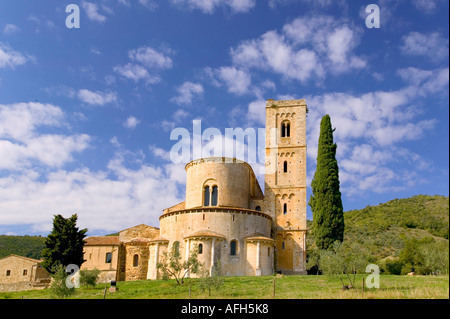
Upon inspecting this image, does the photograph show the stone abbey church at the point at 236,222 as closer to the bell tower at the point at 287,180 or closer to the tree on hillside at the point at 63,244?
the bell tower at the point at 287,180

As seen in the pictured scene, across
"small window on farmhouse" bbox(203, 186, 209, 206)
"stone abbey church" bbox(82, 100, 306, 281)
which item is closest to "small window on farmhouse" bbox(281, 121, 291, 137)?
"stone abbey church" bbox(82, 100, 306, 281)

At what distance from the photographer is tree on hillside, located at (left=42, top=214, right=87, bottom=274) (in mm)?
34812

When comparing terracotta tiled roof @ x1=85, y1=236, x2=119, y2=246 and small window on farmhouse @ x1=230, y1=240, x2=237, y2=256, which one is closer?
small window on farmhouse @ x1=230, y1=240, x2=237, y2=256

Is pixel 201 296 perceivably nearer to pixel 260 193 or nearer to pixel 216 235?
pixel 216 235

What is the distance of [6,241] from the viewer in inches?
2810

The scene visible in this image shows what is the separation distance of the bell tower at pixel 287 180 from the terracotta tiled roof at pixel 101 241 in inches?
617

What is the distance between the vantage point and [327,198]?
39.9 metres

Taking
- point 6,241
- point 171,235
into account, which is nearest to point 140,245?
point 171,235

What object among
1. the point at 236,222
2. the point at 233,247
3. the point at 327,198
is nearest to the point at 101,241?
the point at 233,247

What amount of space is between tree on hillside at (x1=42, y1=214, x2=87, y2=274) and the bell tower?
61.9ft

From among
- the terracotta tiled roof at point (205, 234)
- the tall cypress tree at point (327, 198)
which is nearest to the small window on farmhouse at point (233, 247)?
the terracotta tiled roof at point (205, 234)

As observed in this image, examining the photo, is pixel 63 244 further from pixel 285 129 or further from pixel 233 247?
pixel 285 129

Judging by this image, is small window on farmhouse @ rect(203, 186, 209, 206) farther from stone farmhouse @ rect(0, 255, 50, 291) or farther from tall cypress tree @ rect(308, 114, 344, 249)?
stone farmhouse @ rect(0, 255, 50, 291)
